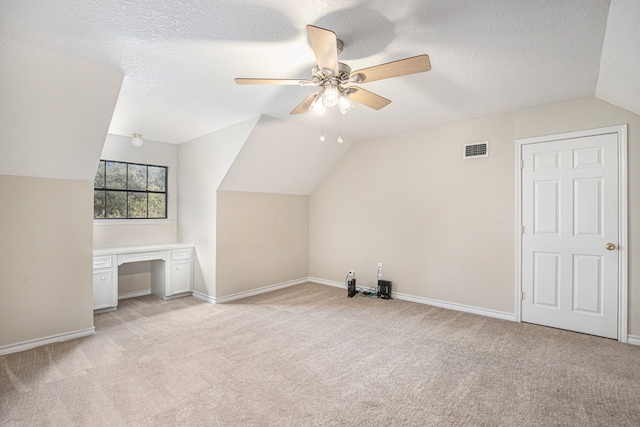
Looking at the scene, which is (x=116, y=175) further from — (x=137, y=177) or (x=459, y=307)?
(x=459, y=307)

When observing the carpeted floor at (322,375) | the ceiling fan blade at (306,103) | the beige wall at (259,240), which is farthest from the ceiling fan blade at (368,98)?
the beige wall at (259,240)

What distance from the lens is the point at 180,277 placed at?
4.68 m

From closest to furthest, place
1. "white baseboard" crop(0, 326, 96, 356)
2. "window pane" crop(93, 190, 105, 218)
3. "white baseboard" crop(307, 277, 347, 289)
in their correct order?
1. "white baseboard" crop(0, 326, 96, 356)
2. "window pane" crop(93, 190, 105, 218)
3. "white baseboard" crop(307, 277, 347, 289)

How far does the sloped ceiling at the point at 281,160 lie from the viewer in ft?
13.7

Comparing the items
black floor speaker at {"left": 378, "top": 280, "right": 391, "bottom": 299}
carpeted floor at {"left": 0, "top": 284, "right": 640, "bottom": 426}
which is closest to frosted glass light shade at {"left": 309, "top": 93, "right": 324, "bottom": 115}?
carpeted floor at {"left": 0, "top": 284, "right": 640, "bottom": 426}

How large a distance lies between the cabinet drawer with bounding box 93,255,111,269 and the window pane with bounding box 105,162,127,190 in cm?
119

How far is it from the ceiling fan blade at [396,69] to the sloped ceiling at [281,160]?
2.02m

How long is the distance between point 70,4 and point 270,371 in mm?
2836

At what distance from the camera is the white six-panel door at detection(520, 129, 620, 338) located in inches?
123

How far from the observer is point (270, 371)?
8.32 feet

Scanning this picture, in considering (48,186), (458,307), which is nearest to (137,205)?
(48,186)

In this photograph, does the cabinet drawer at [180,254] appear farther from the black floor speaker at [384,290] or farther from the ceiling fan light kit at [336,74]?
the ceiling fan light kit at [336,74]

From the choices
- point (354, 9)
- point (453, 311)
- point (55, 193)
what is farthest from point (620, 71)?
point (55, 193)

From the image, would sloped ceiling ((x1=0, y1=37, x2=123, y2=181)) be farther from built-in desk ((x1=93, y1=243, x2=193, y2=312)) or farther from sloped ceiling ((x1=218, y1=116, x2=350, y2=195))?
sloped ceiling ((x1=218, y1=116, x2=350, y2=195))
